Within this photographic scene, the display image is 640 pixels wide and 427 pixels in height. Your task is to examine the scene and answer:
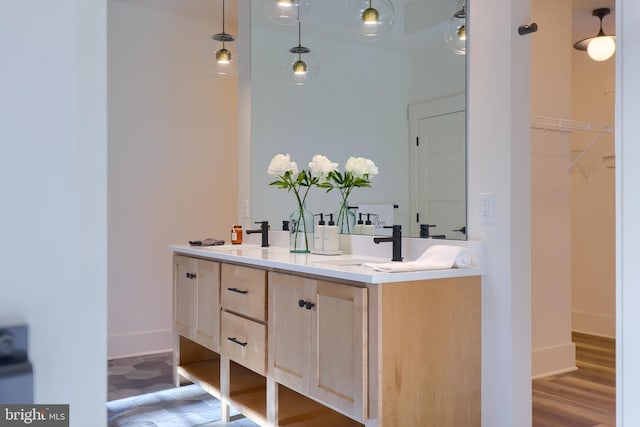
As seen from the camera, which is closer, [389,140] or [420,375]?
[420,375]

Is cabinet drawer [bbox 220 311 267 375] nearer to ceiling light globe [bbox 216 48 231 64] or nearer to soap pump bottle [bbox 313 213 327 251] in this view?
soap pump bottle [bbox 313 213 327 251]

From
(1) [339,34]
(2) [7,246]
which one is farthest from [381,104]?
(2) [7,246]

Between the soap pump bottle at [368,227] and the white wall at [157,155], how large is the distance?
6.42 ft

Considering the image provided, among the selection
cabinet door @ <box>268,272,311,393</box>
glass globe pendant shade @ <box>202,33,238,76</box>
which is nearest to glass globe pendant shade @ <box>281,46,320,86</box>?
glass globe pendant shade @ <box>202,33,238,76</box>

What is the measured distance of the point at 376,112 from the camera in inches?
114

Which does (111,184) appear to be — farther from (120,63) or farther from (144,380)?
(144,380)

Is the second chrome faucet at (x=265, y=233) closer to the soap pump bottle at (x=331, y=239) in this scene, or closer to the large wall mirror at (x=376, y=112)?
the large wall mirror at (x=376, y=112)

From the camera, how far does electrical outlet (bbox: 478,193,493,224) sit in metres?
2.24

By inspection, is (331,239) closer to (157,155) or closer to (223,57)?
(223,57)

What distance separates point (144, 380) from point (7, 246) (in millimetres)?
3414

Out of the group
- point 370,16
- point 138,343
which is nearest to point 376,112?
point 370,16

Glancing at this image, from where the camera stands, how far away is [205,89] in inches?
175

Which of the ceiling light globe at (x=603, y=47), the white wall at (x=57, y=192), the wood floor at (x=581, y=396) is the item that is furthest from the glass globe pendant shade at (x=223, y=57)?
the white wall at (x=57, y=192)

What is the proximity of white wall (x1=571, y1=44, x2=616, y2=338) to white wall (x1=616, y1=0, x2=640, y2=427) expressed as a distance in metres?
3.81
